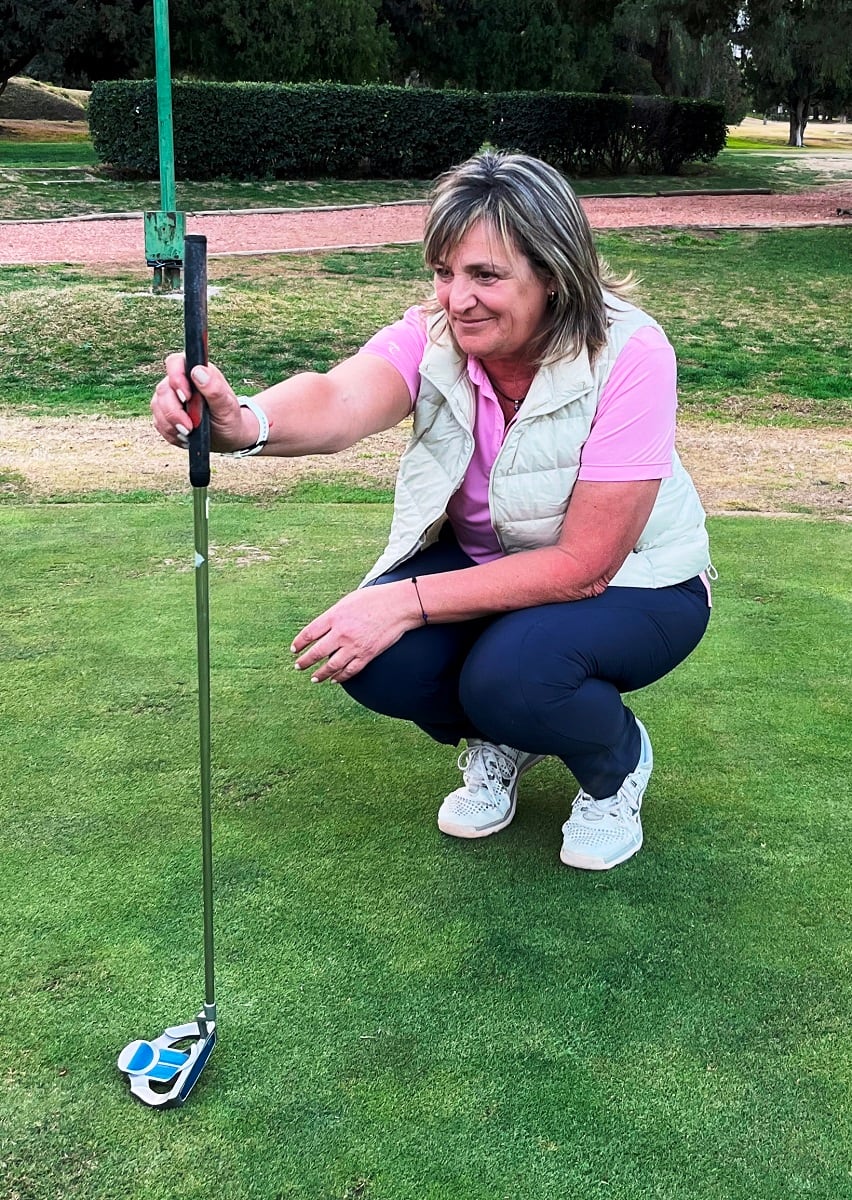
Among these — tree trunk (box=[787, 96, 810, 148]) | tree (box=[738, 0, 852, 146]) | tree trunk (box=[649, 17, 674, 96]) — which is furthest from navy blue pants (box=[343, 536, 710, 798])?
tree trunk (box=[787, 96, 810, 148])

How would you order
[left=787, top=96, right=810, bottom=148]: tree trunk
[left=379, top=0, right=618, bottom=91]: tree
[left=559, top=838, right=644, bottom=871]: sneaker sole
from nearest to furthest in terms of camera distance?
[left=559, top=838, right=644, bottom=871]: sneaker sole
[left=379, top=0, right=618, bottom=91]: tree
[left=787, top=96, right=810, bottom=148]: tree trunk

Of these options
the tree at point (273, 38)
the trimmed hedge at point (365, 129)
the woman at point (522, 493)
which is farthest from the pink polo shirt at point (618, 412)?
the tree at point (273, 38)

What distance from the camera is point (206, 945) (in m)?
1.69

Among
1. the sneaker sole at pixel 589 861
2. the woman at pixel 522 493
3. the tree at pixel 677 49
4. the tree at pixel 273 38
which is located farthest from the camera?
the tree at pixel 273 38

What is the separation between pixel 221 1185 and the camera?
1.51m

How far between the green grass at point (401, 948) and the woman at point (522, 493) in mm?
220

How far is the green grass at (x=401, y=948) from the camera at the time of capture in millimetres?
1573

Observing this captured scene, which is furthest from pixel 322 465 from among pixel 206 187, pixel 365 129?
pixel 365 129

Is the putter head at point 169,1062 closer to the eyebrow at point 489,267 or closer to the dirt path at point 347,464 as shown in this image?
the eyebrow at point 489,267

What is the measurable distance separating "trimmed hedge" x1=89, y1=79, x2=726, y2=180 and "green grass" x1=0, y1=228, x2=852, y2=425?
22.6 ft

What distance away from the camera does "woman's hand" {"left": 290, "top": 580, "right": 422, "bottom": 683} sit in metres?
2.11

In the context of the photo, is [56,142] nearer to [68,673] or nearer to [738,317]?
[738,317]

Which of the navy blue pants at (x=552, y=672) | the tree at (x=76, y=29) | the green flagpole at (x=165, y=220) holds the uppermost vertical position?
the tree at (x=76, y=29)

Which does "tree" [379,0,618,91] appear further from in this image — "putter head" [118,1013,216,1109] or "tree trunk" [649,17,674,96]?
"putter head" [118,1013,216,1109]
